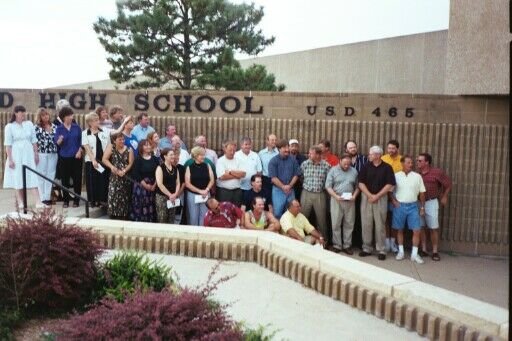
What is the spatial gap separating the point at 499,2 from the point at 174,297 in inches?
315

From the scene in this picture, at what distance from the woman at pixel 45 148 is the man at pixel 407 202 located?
5.36 m

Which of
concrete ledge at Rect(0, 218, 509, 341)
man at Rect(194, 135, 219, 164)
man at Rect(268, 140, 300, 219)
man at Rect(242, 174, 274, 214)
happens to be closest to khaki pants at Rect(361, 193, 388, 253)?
man at Rect(268, 140, 300, 219)

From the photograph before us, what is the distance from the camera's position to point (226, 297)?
524 cm

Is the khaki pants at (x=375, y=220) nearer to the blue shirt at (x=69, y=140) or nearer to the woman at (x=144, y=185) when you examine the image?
the woman at (x=144, y=185)

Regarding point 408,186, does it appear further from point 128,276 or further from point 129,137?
point 128,276

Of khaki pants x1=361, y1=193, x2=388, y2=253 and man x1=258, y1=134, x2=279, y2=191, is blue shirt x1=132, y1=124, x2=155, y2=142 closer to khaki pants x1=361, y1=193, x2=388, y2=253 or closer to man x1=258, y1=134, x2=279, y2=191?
man x1=258, y1=134, x2=279, y2=191

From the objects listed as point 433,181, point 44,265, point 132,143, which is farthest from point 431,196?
point 44,265

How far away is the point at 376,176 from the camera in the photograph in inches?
362

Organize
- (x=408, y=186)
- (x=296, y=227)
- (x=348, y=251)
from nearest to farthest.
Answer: (x=296, y=227)
(x=408, y=186)
(x=348, y=251)

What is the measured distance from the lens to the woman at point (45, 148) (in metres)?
9.46

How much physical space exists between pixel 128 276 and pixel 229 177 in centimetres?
416

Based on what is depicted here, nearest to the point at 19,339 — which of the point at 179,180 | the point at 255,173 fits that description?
the point at 179,180

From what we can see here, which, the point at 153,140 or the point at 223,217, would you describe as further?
the point at 153,140

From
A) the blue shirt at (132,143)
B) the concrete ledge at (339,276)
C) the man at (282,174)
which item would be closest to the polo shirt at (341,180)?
the man at (282,174)
